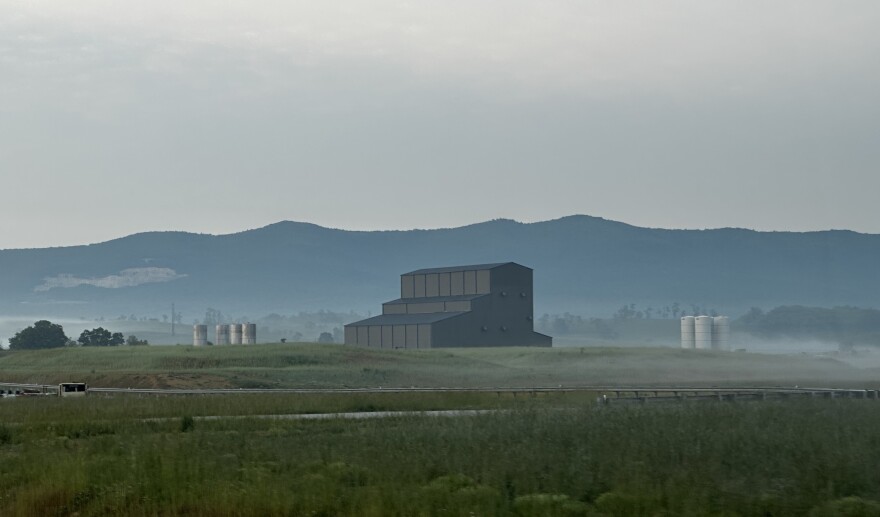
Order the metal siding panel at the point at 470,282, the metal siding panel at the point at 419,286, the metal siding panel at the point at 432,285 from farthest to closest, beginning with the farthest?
the metal siding panel at the point at 419,286 < the metal siding panel at the point at 432,285 < the metal siding panel at the point at 470,282

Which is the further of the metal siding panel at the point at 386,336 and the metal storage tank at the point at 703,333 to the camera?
the metal storage tank at the point at 703,333

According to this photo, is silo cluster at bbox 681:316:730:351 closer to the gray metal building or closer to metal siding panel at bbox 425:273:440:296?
the gray metal building

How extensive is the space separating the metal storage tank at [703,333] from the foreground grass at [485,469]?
158m

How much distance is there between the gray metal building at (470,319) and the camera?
16388 cm

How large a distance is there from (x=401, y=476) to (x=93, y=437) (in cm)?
1571

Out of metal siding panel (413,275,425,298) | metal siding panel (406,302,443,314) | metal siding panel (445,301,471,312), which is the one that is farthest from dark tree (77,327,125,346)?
metal siding panel (445,301,471,312)

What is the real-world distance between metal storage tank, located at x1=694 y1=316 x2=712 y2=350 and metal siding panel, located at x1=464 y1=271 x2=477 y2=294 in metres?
39.6

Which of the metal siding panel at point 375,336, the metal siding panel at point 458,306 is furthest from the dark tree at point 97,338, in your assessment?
the metal siding panel at point 458,306

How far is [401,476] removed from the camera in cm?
2242

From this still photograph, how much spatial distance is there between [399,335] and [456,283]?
1631 cm

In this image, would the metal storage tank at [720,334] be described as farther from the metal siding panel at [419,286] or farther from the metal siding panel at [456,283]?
the metal siding panel at [419,286]

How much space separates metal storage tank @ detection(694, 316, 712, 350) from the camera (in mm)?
187875

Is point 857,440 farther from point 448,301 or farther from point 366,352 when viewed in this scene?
point 448,301

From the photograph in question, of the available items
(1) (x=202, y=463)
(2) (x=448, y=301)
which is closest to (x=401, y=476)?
(1) (x=202, y=463)
